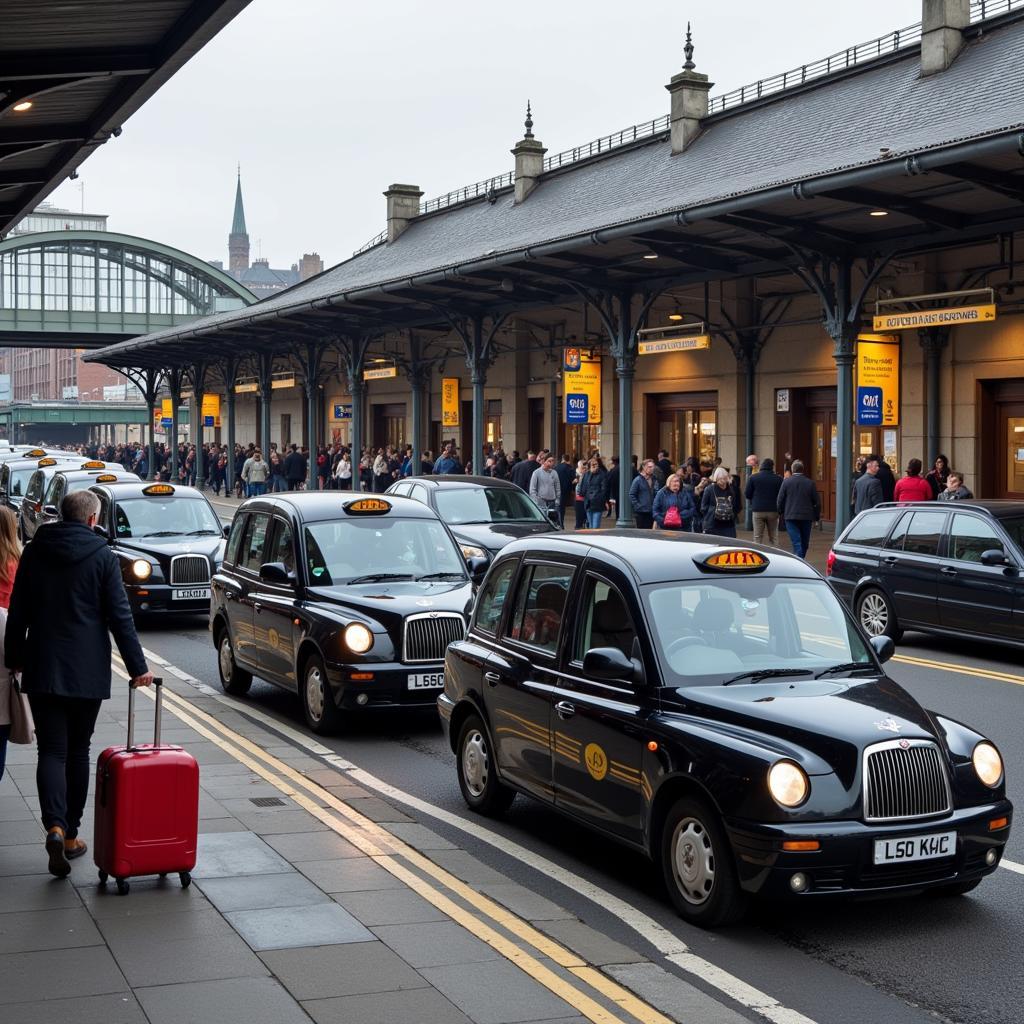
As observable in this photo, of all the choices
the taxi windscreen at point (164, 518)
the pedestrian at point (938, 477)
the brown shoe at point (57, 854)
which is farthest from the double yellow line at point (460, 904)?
the pedestrian at point (938, 477)

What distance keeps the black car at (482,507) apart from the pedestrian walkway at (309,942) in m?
10.6

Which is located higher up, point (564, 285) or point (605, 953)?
point (564, 285)

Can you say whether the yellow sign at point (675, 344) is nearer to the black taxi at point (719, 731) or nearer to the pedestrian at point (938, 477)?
the pedestrian at point (938, 477)

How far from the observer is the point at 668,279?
2653cm

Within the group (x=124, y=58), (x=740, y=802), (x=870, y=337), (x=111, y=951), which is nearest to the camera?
(x=111, y=951)

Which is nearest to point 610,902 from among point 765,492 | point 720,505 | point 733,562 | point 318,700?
point 733,562

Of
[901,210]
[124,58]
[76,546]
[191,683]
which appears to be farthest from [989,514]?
[76,546]

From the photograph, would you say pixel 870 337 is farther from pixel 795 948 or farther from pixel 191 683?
pixel 795 948

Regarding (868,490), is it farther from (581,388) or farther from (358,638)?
(358,638)

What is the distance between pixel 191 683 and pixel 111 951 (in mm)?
7940

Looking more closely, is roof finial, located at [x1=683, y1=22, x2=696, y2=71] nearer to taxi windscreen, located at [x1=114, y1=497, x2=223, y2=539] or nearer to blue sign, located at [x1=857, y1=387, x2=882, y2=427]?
blue sign, located at [x1=857, y1=387, x2=882, y2=427]

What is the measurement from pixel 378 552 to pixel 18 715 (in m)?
4.99

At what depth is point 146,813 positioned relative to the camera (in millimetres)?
6168

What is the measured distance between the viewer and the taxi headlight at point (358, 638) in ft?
33.8
